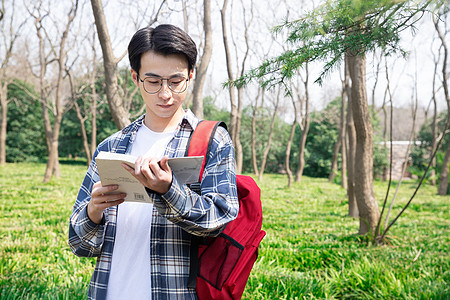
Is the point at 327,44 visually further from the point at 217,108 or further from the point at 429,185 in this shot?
the point at 217,108

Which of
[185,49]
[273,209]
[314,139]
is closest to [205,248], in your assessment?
[185,49]

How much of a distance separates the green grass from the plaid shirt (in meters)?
1.72

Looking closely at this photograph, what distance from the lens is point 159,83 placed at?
4.41 ft

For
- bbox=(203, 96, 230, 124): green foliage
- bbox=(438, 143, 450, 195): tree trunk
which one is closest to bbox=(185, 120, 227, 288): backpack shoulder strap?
bbox=(438, 143, 450, 195): tree trunk

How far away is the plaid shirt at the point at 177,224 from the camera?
3.73ft

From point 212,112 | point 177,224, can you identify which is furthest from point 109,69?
point 212,112

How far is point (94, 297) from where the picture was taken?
52.8 inches

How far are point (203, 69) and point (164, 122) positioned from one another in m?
4.40

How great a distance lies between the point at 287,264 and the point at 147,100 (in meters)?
3.22

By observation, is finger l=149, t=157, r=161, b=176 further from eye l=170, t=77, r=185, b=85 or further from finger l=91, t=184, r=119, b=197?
eye l=170, t=77, r=185, b=85

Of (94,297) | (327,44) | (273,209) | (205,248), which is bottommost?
(273,209)

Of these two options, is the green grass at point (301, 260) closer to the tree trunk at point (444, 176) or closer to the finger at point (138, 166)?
the finger at point (138, 166)

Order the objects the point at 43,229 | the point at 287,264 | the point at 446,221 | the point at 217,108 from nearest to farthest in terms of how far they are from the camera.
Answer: the point at 287,264 → the point at 43,229 → the point at 446,221 → the point at 217,108

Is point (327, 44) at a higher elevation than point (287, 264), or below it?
higher
